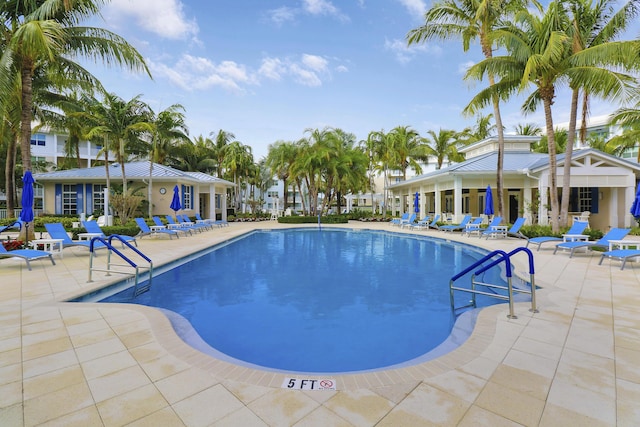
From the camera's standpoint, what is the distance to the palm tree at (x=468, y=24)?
52.5 ft

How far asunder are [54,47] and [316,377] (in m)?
13.2

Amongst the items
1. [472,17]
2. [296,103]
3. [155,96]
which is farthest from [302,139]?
[472,17]

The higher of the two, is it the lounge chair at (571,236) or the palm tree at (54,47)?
the palm tree at (54,47)

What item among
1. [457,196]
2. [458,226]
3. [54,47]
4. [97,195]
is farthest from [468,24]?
[97,195]

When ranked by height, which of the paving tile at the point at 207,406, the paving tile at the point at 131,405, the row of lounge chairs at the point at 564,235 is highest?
the row of lounge chairs at the point at 564,235

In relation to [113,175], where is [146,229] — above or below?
below

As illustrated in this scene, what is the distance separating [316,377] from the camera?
10.9 ft

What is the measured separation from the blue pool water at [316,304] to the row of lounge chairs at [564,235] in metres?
2.82

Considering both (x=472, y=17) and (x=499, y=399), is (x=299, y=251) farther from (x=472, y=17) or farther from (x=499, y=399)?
(x=472, y=17)

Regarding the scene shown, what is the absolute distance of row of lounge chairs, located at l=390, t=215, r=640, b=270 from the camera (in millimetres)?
8992

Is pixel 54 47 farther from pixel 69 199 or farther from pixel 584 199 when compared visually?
pixel 584 199

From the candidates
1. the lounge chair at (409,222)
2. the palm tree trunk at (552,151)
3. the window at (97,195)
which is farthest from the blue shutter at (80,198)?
the palm tree trunk at (552,151)

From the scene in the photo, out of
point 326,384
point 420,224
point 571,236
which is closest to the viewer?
point 326,384

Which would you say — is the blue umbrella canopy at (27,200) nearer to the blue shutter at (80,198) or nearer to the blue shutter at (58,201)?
the blue shutter at (80,198)
